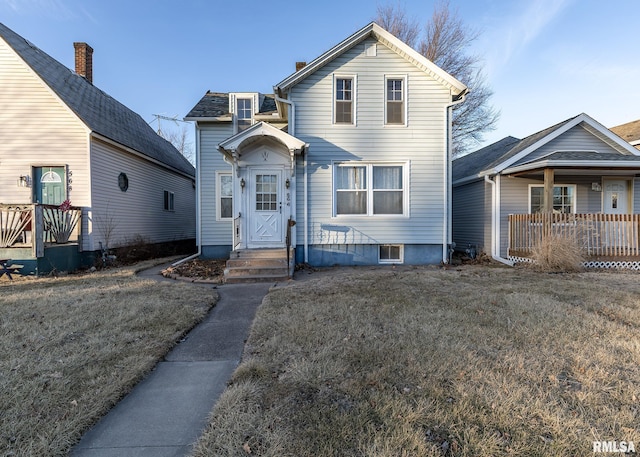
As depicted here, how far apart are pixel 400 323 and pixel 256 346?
1.93 m

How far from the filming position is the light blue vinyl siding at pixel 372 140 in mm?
9398

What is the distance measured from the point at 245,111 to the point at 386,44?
5.03m

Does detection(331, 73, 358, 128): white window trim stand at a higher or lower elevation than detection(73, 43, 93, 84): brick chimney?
lower

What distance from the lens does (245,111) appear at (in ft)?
35.4

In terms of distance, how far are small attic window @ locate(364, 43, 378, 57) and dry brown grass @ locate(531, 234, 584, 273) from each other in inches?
287

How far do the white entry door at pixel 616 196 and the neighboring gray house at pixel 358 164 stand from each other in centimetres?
648

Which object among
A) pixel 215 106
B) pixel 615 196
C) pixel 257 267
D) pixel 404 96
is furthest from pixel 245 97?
pixel 615 196

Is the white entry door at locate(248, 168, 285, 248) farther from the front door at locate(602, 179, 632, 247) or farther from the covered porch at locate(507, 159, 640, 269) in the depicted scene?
the front door at locate(602, 179, 632, 247)

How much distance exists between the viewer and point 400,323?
13.8 feet

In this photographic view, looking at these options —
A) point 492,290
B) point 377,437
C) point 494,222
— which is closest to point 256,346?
point 377,437

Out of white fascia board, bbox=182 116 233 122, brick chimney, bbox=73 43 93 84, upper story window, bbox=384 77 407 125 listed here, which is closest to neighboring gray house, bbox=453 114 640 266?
upper story window, bbox=384 77 407 125

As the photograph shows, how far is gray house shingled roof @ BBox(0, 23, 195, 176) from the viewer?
945cm

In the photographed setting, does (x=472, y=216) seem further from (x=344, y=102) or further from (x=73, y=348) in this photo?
(x=73, y=348)

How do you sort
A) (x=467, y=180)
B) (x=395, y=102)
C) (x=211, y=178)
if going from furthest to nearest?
(x=467, y=180), (x=211, y=178), (x=395, y=102)
